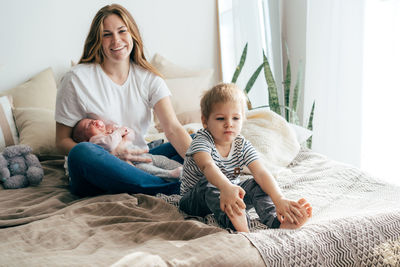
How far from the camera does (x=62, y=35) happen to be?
9.89 feet

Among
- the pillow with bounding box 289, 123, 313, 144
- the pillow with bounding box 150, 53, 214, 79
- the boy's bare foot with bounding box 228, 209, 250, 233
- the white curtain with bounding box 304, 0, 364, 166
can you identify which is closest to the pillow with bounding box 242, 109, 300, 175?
the pillow with bounding box 289, 123, 313, 144

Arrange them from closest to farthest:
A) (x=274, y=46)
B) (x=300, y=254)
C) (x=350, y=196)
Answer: (x=300, y=254), (x=350, y=196), (x=274, y=46)

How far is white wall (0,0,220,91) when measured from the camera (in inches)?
114

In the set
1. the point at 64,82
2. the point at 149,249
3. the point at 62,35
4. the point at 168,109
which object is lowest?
the point at 149,249

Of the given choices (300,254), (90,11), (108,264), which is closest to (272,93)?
(90,11)

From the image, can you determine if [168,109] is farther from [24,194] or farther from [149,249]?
[149,249]

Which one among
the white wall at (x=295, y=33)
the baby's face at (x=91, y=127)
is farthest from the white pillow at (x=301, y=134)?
the baby's face at (x=91, y=127)

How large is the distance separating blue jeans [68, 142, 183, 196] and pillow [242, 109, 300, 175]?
1.92 feet

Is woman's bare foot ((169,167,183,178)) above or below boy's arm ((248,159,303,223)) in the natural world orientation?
below

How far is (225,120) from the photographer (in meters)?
1.43

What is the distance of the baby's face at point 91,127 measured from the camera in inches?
71.9

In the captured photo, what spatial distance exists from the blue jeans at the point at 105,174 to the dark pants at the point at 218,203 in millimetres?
228

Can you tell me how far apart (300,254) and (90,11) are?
2.59 m

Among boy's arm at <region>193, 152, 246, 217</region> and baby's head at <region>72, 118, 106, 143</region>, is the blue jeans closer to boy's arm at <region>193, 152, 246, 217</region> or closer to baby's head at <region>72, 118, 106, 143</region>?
baby's head at <region>72, 118, 106, 143</region>
